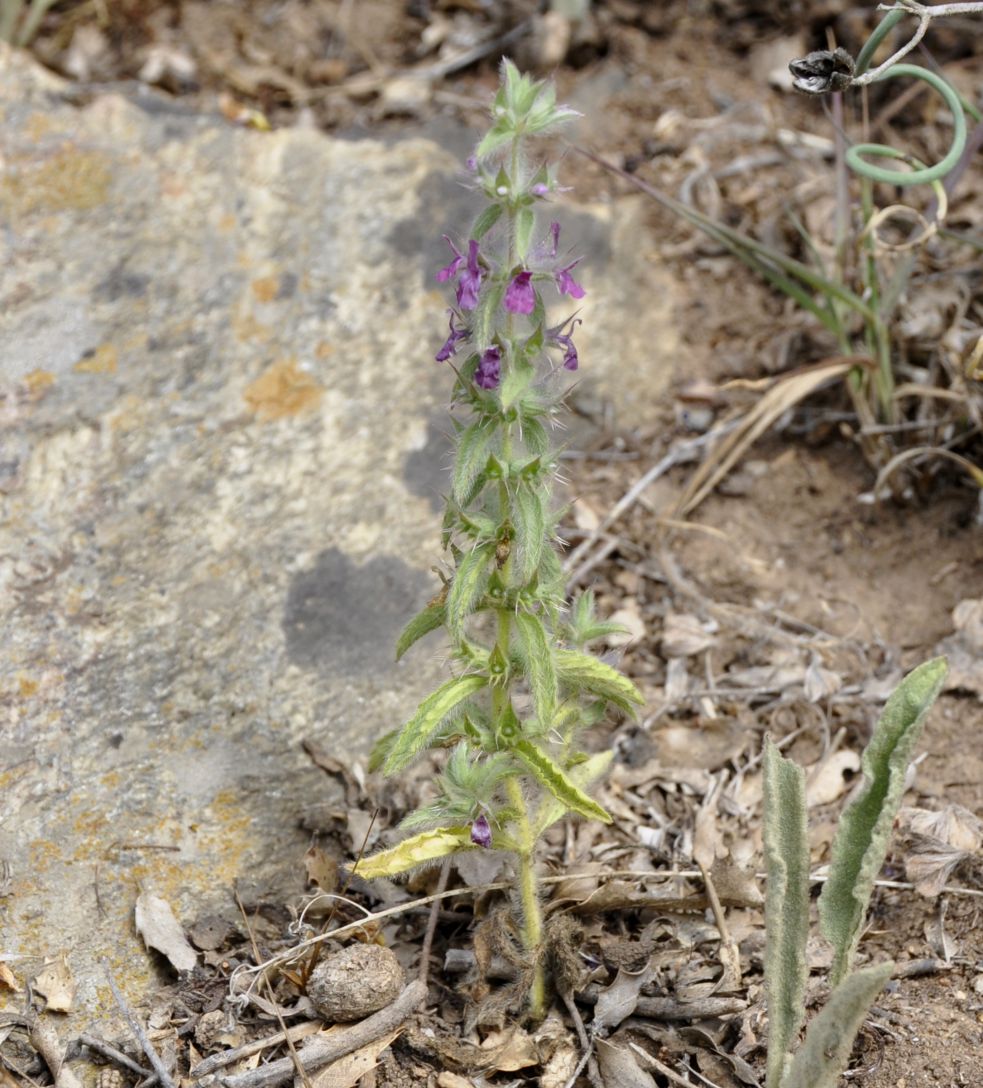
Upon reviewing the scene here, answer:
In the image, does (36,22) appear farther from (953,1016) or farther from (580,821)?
(953,1016)

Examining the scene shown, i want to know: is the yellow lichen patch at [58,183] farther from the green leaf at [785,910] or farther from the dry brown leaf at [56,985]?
the green leaf at [785,910]

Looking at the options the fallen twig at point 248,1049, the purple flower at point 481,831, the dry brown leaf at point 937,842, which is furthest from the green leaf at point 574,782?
the dry brown leaf at point 937,842

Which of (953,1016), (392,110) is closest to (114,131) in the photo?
(392,110)

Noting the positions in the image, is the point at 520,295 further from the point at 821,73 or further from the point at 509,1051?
the point at 509,1051

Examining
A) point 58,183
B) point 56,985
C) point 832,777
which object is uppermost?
point 58,183

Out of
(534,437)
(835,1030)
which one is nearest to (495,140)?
(534,437)

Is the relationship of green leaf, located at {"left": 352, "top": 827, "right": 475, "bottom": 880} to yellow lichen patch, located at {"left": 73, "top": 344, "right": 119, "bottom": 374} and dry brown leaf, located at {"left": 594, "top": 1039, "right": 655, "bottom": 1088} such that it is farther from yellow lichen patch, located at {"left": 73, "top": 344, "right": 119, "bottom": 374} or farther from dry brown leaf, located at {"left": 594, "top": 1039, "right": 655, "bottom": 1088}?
yellow lichen patch, located at {"left": 73, "top": 344, "right": 119, "bottom": 374}
